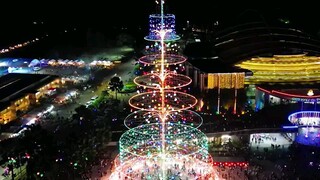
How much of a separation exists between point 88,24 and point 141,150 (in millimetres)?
64909

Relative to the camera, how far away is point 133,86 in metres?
59.1

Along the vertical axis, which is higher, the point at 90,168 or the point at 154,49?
the point at 154,49

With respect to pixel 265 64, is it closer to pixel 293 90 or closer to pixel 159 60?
pixel 293 90

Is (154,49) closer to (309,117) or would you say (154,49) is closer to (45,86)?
(45,86)

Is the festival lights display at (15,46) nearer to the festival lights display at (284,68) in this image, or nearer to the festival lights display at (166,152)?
the festival lights display at (284,68)

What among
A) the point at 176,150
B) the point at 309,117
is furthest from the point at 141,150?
the point at 309,117

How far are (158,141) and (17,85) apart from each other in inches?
1038

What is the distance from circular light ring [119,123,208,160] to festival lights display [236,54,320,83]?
67.1 feet

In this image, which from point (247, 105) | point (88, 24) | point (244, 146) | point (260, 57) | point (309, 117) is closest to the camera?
point (244, 146)

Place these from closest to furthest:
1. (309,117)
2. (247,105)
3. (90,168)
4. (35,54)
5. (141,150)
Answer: (141,150)
(90,168)
(309,117)
(247,105)
(35,54)

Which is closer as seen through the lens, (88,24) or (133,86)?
(133,86)

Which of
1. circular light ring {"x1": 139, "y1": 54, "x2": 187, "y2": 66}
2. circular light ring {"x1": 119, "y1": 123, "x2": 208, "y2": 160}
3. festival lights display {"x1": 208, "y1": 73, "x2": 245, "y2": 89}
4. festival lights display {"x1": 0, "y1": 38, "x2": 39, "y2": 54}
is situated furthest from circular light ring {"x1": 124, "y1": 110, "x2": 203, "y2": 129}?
festival lights display {"x1": 0, "y1": 38, "x2": 39, "y2": 54}

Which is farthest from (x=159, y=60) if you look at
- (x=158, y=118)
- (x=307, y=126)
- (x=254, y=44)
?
(x=254, y=44)

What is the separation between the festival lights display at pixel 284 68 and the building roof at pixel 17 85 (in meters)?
23.5
